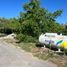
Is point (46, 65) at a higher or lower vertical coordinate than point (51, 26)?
lower

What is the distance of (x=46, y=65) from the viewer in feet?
49.8

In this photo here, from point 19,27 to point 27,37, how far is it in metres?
2.41

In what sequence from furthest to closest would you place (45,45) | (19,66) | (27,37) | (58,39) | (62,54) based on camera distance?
(27,37), (45,45), (58,39), (62,54), (19,66)

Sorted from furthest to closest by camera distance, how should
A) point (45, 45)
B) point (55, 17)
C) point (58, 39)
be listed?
1. point (55, 17)
2. point (45, 45)
3. point (58, 39)

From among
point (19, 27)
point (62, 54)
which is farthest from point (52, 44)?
point (19, 27)

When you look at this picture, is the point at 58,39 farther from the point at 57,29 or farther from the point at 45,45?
the point at 57,29

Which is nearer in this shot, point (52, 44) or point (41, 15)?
point (52, 44)

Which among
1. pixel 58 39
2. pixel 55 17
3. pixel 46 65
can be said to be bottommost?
pixel 46 65

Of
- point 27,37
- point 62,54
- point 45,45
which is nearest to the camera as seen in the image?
point 62,54

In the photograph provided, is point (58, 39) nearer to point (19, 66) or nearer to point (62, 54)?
point (62, 54)

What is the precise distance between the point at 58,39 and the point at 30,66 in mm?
8179

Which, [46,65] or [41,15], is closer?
[46,65]

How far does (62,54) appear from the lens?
2048 cm

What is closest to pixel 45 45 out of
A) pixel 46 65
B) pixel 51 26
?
pixel 51 26
